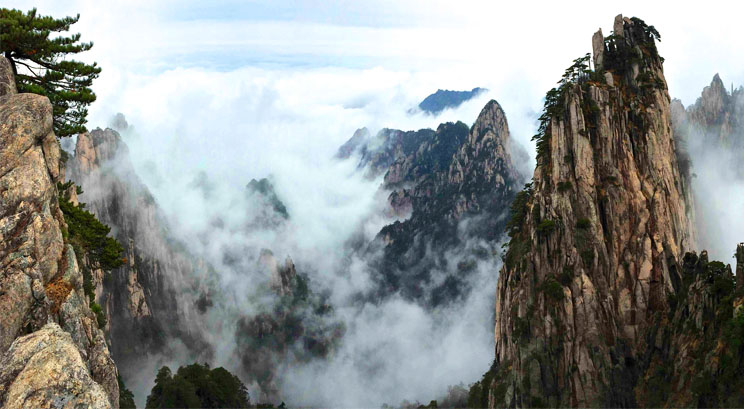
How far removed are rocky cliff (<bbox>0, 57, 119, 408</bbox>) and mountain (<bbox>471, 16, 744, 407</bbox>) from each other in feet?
215

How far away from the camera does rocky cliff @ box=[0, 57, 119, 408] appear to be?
2289cm

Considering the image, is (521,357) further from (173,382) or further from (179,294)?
(179,294)

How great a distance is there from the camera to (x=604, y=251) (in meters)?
80.4

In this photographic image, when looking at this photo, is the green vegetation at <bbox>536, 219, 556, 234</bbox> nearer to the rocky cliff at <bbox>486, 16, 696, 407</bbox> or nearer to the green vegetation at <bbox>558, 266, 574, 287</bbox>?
the rocky cliff at <bbox>486, 16, 696, 407</bbox>

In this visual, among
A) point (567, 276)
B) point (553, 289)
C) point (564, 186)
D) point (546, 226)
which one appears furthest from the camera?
point (564, 186)

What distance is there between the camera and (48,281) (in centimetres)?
2634

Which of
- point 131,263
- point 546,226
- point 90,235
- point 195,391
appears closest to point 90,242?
point 90,235

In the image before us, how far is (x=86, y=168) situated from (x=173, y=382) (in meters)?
100

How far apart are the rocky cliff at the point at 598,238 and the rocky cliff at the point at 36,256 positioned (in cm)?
6597

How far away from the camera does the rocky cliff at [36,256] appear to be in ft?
75.1

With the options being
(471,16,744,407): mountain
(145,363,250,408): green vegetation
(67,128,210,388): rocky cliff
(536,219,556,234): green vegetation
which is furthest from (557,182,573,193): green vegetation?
(67,128,210,388): rocky cliff

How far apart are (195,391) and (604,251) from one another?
6773 cm

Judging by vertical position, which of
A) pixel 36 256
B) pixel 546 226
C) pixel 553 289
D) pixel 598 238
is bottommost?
pixel 36 256

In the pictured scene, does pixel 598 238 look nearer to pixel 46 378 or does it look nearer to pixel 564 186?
pixel 564 186
